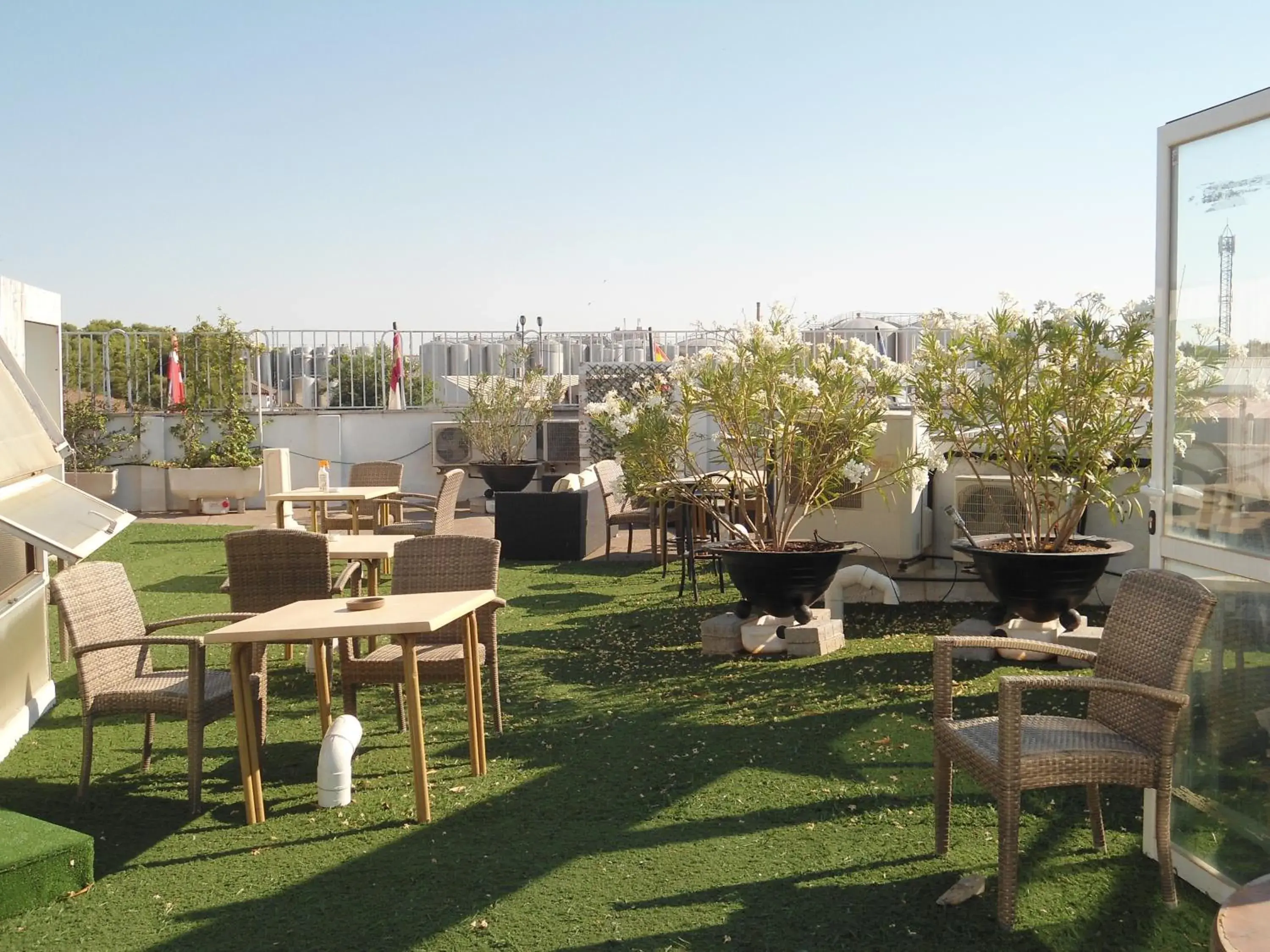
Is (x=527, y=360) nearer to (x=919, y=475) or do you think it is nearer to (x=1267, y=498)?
(x=919, y=475)

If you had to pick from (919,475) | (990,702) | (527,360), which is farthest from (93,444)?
(990,702)

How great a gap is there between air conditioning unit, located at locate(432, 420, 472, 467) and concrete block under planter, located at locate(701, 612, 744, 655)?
1041 cm

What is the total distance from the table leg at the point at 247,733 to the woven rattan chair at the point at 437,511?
3.68 m

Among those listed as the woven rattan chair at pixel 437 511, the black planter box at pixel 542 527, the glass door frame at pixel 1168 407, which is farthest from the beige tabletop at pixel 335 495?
the glass door frame at pixel 1168 407

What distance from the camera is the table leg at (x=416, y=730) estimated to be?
4.57 m

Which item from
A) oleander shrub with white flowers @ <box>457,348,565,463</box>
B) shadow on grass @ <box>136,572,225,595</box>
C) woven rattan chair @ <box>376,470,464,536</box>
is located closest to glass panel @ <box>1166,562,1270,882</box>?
woven rattan chair @ <box>376,470,464,536</box>

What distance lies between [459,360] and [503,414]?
303cm

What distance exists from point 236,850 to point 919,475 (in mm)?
4270

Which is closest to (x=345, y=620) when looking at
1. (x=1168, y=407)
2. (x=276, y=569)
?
(x=276, y=569)

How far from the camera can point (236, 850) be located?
4.37 m

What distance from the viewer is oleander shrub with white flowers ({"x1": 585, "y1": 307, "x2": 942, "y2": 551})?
22.4ft

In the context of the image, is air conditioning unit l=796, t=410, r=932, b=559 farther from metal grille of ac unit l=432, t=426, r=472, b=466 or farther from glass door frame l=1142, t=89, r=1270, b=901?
metal grille of ac unit l=432, t=426, r=472, b=466

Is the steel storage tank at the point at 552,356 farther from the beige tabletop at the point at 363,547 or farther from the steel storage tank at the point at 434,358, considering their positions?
the beige tabletop at the point at 363,547

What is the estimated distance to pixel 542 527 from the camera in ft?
38.7
